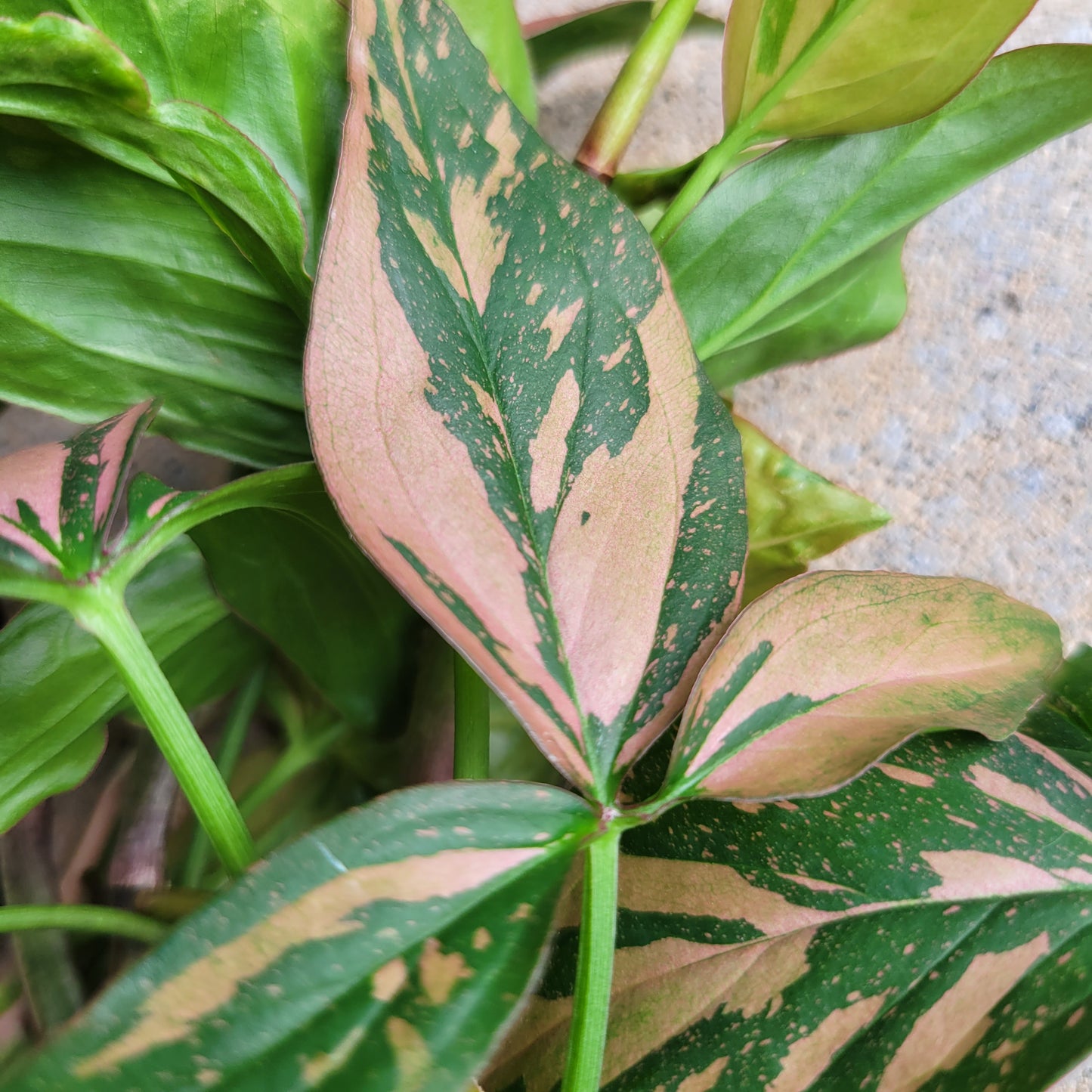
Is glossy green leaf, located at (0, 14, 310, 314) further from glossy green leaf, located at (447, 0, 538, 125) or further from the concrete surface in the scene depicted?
the concrete surface

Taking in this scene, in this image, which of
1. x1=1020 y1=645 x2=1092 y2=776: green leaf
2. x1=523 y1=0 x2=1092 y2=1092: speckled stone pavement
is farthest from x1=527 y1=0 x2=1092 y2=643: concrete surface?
x1=1020 y1=645 x2=1092 y2=776: green leaf

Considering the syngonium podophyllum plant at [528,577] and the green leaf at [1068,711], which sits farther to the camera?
the green leaf at [1068,711]

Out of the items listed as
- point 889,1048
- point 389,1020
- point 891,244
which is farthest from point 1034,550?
point 389,1020

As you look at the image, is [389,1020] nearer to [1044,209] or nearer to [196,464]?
[196,464]

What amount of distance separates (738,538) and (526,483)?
0.23 ft

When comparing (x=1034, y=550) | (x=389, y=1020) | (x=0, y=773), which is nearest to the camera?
(x=389, y=1020)

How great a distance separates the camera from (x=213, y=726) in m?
0.51

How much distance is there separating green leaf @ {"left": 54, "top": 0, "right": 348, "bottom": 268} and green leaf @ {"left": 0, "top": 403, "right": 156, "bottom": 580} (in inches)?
3.4

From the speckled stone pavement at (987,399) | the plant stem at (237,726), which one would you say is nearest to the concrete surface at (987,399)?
the speckled stone pavement at (987,399)

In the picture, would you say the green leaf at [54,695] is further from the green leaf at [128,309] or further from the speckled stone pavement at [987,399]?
the speckled stone pavement at [987,399]

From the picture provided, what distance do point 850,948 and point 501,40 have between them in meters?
0.35

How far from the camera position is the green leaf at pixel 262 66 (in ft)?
0.90

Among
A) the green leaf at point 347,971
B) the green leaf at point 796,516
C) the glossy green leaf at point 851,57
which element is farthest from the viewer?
the green leaf at point 796,516

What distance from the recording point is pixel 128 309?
1.07 feet
